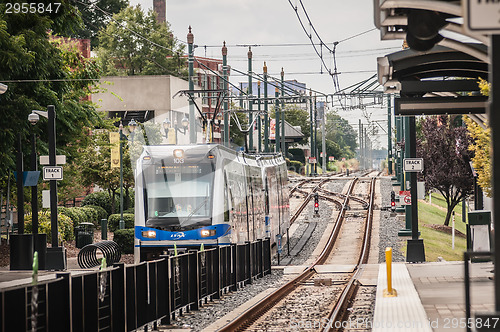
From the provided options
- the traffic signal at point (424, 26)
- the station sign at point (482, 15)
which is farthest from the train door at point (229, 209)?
the station sign at point (482, 15)

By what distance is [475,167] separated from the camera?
28516 mm

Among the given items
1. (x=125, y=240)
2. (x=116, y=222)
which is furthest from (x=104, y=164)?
(x=125, y=240)

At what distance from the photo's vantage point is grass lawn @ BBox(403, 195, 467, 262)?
2984 cm

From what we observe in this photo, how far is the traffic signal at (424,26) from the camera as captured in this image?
347 inches

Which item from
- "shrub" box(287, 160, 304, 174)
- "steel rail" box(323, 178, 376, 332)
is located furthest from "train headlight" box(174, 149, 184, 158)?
"shrub" box(287, 160, 304, 174)

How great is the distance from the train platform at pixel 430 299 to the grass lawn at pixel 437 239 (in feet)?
30.0

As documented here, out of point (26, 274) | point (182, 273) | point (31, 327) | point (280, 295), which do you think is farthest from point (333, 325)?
point (26, 274)

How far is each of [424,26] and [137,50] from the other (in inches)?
3199

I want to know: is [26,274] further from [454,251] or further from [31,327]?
[454,251]

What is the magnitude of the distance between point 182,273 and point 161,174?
5.76m

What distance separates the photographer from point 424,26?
8.87m

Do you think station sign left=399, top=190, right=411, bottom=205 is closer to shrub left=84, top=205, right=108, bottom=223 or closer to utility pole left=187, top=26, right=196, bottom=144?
utility pole left=187, top=26, right=196, bottom=144

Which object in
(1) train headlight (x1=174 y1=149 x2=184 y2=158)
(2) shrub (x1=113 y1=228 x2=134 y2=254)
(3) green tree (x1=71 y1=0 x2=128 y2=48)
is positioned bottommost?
(2) shrub (x1=113 y1=228 x2=134 y2=254)

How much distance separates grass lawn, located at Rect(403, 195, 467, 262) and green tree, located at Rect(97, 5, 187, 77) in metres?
45.8
